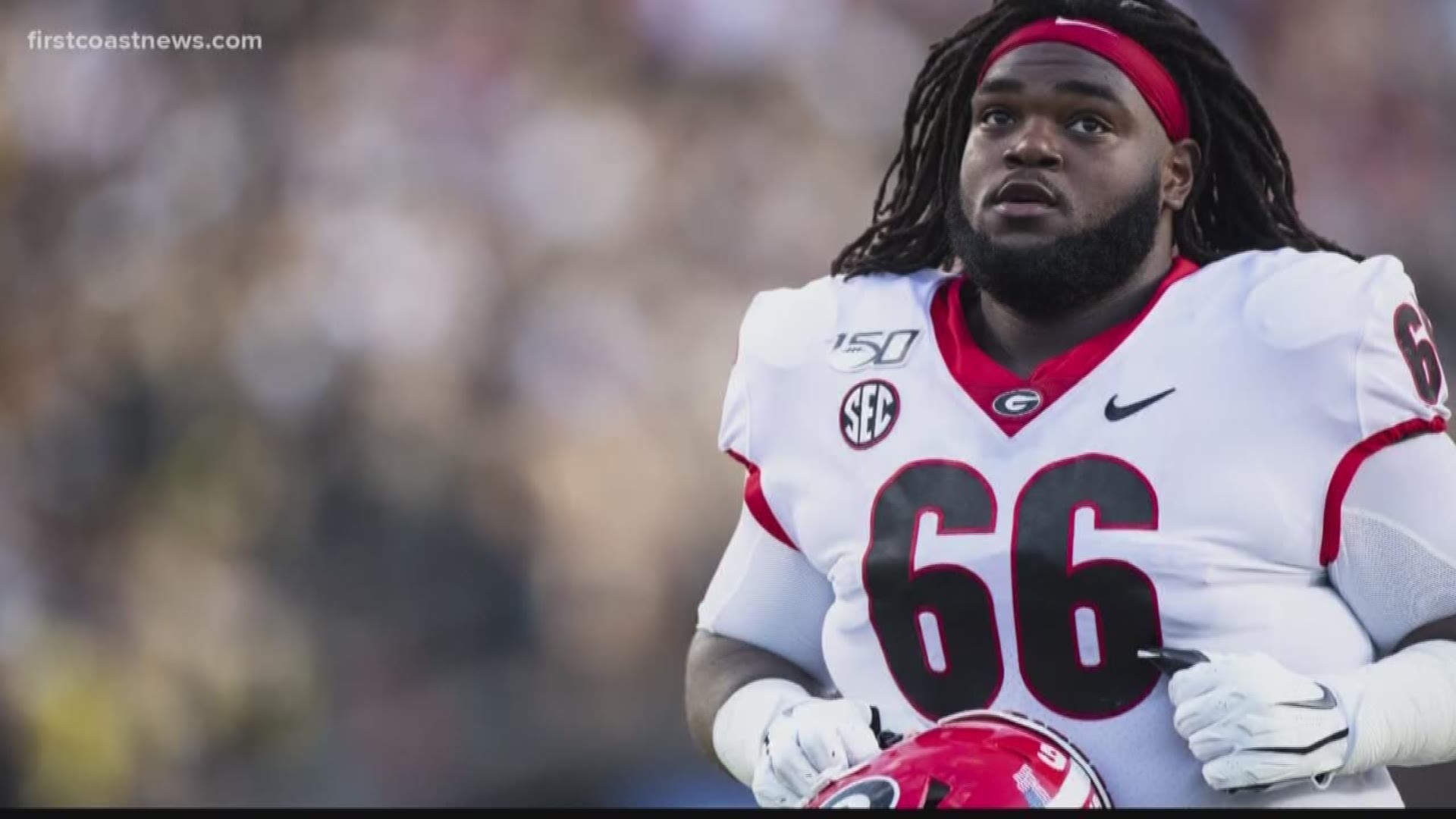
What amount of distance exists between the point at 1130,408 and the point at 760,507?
47cm

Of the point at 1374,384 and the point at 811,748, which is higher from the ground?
the point at 1374,384

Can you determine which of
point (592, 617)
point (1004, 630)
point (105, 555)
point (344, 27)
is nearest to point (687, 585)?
point (592, 617)

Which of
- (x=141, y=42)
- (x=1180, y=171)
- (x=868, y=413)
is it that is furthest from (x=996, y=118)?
(x=141, y=42)

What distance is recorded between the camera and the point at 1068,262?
2232 millimetres

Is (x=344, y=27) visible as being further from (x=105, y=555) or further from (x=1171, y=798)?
(x=1171, y=798)

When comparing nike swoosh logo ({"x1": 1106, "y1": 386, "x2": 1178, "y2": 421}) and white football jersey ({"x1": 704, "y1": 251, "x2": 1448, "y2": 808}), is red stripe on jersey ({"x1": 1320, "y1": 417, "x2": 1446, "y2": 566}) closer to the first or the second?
white football jersey ({"x1": 704, "y1": 251, "x2": 1448, "y2": 808})

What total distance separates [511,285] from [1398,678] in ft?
10.5

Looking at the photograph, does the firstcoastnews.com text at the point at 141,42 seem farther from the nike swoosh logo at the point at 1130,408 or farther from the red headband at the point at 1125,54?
the nike swoosh logo at the point at 1130,408

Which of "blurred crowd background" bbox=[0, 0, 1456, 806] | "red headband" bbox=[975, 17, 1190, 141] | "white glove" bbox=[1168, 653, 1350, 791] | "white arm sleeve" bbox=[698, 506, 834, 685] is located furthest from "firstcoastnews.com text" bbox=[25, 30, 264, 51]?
"white glove" bbox=[1168, 653, 1350, 791]

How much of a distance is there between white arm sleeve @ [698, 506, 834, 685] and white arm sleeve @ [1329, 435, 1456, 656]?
1.98 feet

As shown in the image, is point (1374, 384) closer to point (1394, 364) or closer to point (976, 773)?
point (1394, 364)

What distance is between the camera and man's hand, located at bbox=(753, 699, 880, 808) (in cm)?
208

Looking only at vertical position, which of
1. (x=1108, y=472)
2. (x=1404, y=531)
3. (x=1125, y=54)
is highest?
(x=1125, y=54)

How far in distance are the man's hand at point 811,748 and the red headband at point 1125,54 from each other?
74cm
